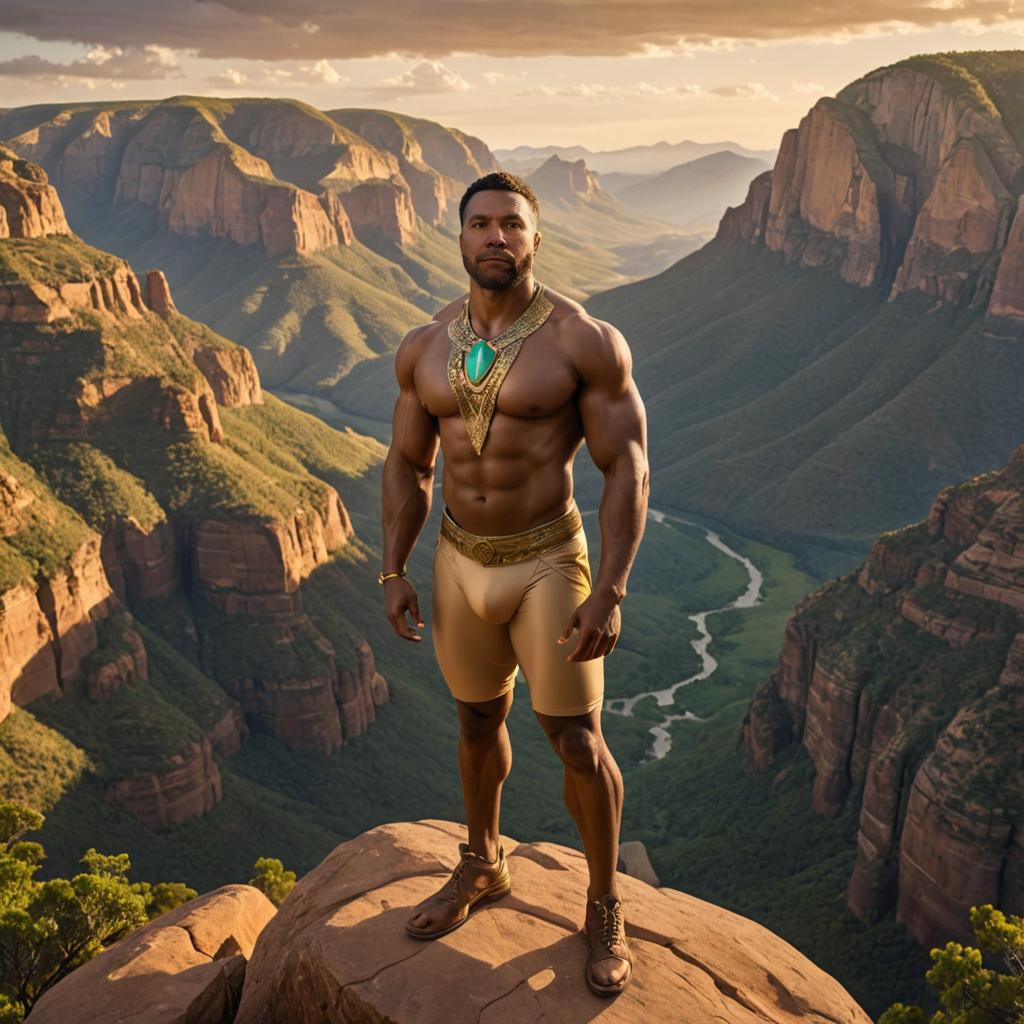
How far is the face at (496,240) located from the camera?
11883 mm

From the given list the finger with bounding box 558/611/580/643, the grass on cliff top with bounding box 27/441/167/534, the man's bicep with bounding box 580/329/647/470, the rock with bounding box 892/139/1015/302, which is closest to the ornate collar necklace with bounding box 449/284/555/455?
the man's bicep with bounding box 580/329/647/470

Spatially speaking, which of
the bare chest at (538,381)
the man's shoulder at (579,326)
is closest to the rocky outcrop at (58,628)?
the bare chest at (538,381)

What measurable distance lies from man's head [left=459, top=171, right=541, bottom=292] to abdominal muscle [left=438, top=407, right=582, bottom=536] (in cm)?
146

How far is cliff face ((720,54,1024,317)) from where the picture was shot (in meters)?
143

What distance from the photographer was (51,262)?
254 ft

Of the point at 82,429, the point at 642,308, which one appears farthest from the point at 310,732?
the point at 642,308

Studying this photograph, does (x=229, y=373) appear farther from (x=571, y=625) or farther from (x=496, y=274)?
(x=571, y=625)

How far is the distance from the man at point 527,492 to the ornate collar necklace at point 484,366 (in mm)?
15

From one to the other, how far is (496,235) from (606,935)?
7764 millimetres

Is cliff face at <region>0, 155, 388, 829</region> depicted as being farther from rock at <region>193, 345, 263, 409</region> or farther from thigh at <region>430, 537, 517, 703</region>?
thigh at <region>430, 537, 517, 703</region>

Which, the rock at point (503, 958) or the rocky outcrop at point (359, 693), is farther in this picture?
the rocky outcrop at point (359, 693)

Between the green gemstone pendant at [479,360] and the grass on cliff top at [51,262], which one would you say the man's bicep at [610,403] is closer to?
the green gemstone pendant at [479,360]

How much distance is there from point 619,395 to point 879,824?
37.6 m

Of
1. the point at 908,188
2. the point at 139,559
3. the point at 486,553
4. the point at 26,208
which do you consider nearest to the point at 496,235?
the point at 486,553
